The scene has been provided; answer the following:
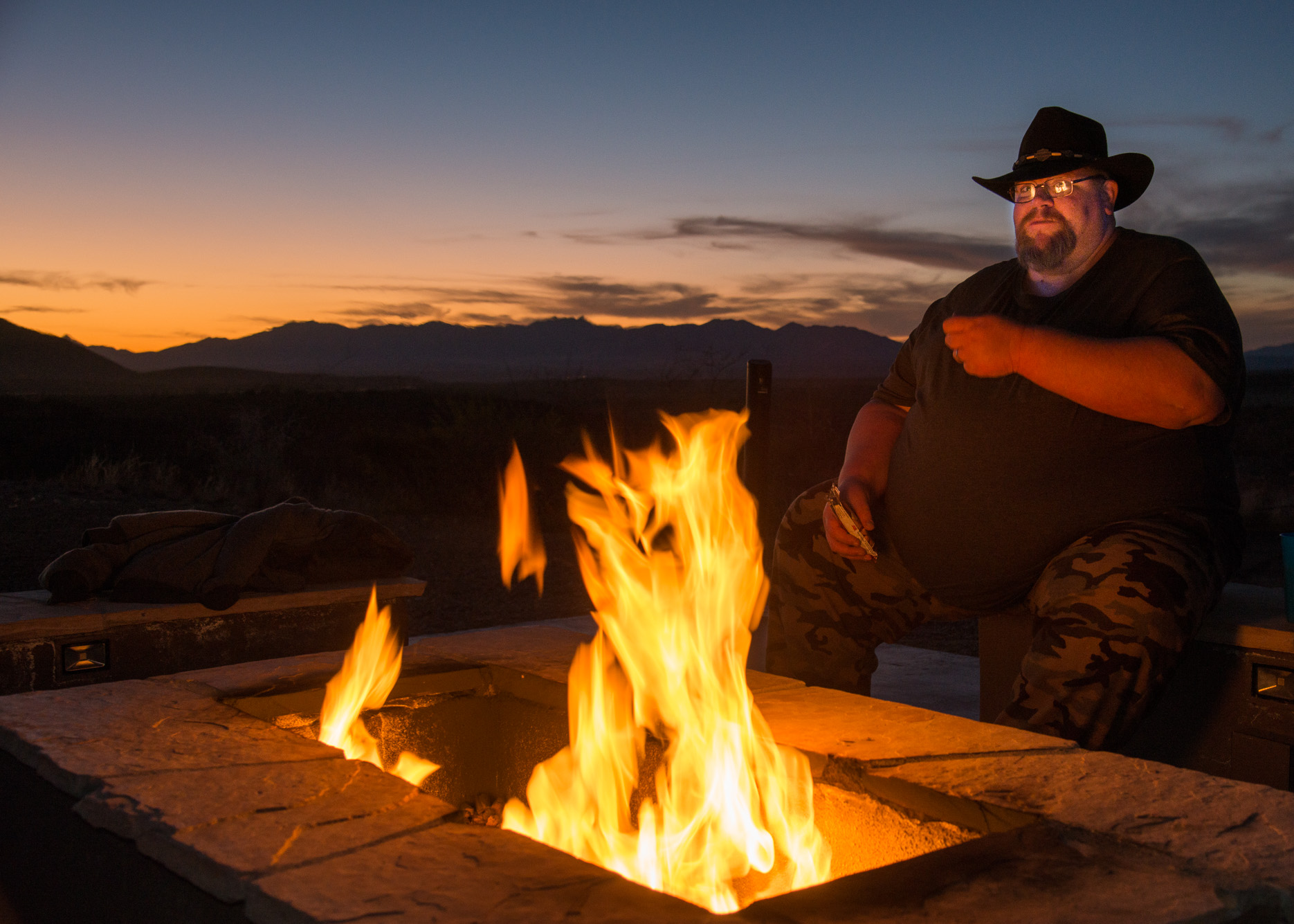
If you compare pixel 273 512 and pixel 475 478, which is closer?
pixel 273 512

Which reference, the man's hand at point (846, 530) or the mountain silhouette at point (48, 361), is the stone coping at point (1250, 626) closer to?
the man's hand at point (846, 530)

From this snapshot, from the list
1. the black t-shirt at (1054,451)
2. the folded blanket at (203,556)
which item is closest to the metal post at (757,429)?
the folded blanket at (203,556)

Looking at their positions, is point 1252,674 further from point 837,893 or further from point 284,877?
point 284,877

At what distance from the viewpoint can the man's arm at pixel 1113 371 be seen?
2.19 m

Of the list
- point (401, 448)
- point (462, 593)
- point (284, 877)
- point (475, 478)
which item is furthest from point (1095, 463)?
point (401, 448)

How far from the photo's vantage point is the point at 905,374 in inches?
121

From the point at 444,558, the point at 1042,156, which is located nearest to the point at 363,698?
the point at 1042,156

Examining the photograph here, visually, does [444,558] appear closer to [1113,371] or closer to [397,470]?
[397,470]

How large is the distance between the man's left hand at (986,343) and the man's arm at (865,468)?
1.59 feet

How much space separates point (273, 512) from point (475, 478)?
33.2ft

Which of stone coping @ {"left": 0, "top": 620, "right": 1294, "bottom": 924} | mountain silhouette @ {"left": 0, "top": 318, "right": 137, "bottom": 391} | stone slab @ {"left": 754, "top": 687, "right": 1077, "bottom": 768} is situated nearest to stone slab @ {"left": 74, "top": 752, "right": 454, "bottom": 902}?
stone coping @ {"left": 0, "top": 620, "right": 1294, "bottom": 924}

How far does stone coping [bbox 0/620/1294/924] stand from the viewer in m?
1.15

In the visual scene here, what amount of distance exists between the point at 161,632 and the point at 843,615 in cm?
206

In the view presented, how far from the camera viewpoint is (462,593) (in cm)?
768
